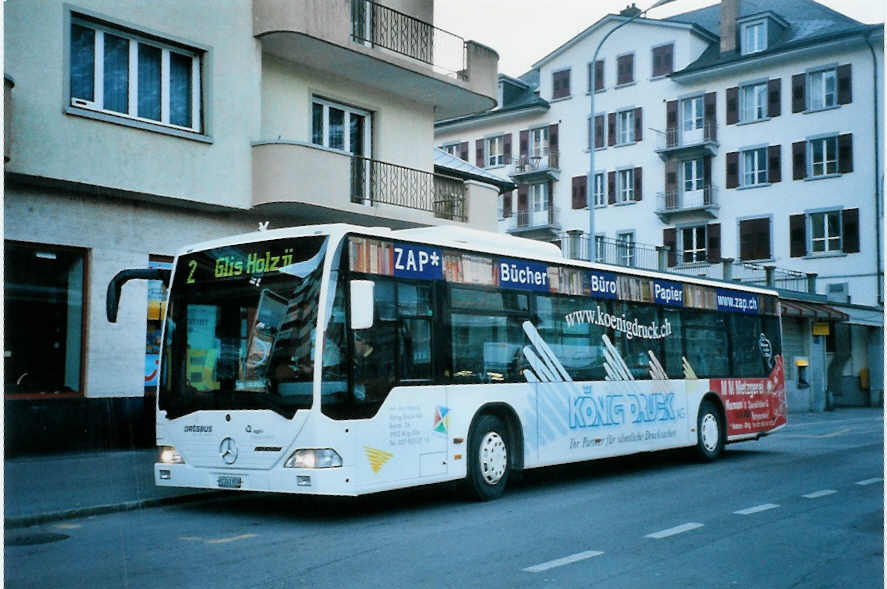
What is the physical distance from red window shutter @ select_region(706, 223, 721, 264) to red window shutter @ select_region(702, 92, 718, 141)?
415cm

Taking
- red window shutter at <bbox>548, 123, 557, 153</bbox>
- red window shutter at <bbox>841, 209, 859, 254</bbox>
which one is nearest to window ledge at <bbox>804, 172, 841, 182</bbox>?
red window shutter at <bbox>841, 209, 859, 254</bbox>

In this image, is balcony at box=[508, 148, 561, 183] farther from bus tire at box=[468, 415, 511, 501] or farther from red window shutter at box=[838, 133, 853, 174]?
bus tire at box=[468, 415, 511, 501]

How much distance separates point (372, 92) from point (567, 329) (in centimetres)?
977

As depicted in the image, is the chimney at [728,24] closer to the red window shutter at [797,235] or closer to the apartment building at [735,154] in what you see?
the apartment building at [735,154]

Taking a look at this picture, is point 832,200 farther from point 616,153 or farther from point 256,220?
point 256,220

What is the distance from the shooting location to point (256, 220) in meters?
18.5

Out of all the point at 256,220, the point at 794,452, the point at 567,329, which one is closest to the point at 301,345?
the point at 567,329

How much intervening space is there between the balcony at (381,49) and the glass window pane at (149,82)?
6.58 ft

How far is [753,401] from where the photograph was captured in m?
17.4

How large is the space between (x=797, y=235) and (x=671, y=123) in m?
8.55

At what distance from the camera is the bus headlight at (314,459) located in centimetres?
954

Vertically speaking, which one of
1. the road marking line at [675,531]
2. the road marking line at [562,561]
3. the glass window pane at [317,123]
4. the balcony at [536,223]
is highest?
the balcony at [536,223]

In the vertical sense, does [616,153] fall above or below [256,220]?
above

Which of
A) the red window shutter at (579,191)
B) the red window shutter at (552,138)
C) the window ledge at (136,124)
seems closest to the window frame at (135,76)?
the window ledge at (136,124)
